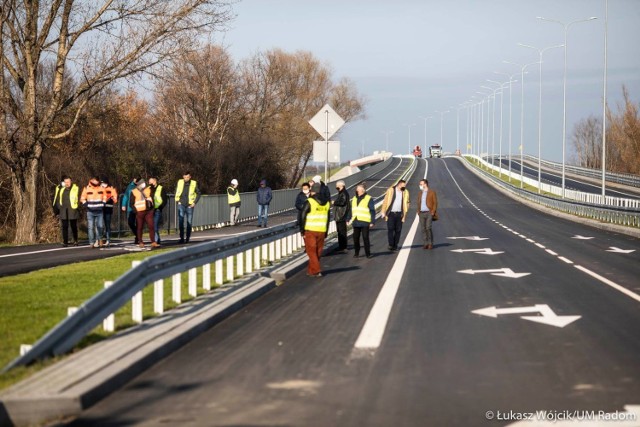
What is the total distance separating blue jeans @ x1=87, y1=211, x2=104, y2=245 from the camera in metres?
27.5

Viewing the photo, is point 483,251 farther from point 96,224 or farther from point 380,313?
point 380,313

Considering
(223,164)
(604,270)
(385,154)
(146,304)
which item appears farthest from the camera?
(385,154)

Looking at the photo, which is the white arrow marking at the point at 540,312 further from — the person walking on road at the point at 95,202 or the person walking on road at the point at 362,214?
the person walking on road at the point at 95,202

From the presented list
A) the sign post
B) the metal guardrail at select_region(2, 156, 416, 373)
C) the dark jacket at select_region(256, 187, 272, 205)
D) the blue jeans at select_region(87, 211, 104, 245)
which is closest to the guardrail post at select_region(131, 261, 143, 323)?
the metal guardrail at select_region(2, 156, 416, 373)

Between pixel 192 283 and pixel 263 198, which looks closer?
pixel 192 283

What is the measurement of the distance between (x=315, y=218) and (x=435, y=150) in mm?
161172

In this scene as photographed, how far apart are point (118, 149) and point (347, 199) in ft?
71.9

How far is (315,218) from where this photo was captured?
1953 centimetres

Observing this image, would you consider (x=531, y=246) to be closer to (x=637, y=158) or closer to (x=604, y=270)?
(x=604, y=270)

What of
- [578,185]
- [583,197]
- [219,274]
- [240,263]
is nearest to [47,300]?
[219,274]

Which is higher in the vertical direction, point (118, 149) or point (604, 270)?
point (118, 149)

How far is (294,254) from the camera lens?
80.4 feet

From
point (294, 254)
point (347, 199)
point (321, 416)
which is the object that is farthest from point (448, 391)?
point (347, 199)

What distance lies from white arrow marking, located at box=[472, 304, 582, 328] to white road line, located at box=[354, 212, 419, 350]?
4.29 feet
